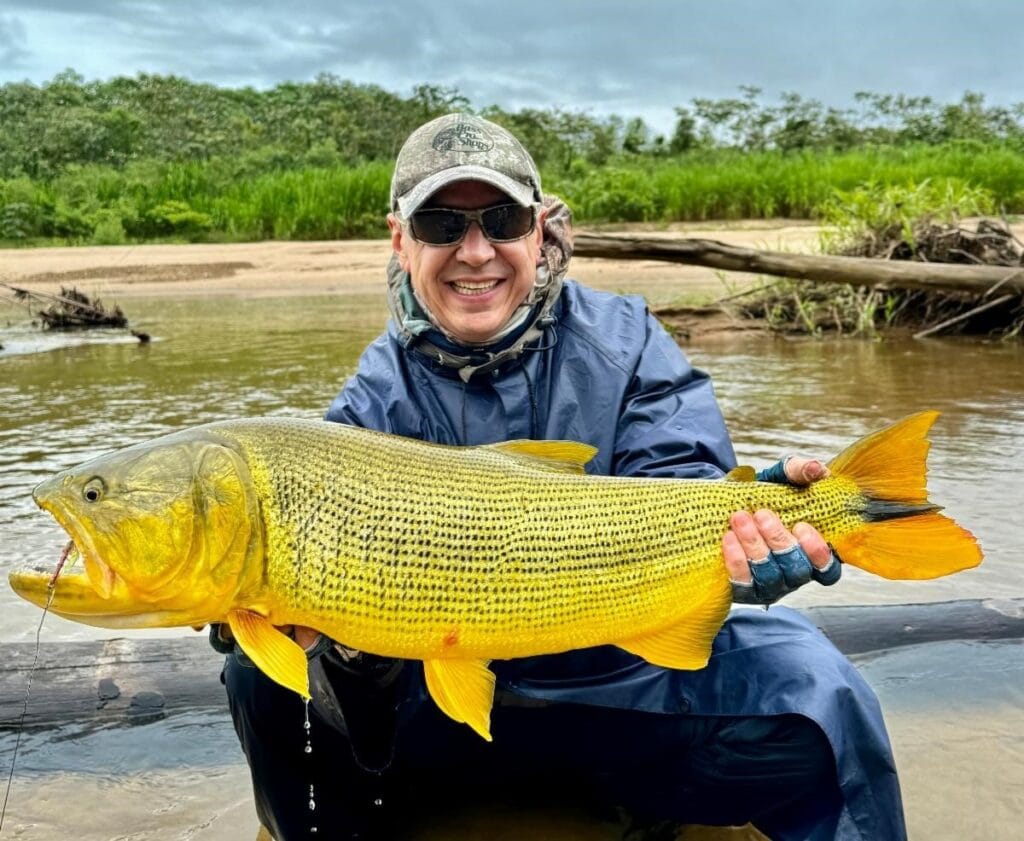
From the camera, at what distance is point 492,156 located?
3.08m

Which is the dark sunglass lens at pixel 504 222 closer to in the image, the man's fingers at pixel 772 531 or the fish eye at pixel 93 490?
the man's fingers at pixel 772 531

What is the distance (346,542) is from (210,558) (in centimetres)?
28

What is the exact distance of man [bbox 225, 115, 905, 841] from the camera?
2.60 meters

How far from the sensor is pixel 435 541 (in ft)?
7.74

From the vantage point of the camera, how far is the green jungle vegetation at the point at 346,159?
2239cm

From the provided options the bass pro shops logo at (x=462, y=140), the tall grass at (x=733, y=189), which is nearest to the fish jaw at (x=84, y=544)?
the bass pro shops logo at (x=462, y=140)

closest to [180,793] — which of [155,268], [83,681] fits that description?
[83,681]

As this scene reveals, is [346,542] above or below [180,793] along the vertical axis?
above

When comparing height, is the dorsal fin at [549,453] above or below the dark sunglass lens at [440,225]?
below

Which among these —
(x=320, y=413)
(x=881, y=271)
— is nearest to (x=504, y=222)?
(x=320, y=413)

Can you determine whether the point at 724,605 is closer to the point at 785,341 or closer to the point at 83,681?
the point at 83,681

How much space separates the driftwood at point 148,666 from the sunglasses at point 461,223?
1.54 m

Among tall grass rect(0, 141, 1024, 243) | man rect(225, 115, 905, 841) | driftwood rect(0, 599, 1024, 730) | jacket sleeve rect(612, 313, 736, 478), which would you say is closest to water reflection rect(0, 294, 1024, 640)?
driftwood rect(0, 599, 1024, 730)

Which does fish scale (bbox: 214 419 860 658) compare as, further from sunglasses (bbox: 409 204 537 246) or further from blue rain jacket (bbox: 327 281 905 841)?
sunglasses (bbox: 409 204 537 246)
